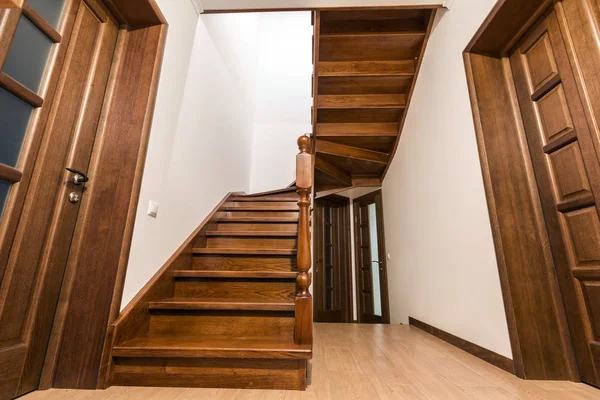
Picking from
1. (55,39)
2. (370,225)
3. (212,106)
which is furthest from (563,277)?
(370,225)

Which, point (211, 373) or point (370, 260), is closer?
point (211, 373)

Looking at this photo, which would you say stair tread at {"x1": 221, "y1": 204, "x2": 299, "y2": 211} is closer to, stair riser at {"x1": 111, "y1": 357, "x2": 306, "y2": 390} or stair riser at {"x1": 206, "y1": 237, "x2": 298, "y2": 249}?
stair riser at {"x1": 206, "y1": 237, "x2": 298, "y2": 249}

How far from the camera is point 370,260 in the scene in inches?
172

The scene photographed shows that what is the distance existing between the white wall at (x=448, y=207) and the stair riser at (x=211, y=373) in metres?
1.10

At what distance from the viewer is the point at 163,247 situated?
5.75ft

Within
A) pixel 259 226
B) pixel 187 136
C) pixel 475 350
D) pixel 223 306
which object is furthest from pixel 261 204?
pixel 475 350

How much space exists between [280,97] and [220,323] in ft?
14.1

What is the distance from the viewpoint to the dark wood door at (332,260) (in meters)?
4.42

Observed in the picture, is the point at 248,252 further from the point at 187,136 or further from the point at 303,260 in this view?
the point at 187,136

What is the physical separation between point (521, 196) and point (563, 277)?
416mm

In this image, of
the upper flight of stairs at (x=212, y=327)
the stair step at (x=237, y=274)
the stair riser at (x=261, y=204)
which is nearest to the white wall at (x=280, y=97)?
the stair riser at (x=261, y=204)

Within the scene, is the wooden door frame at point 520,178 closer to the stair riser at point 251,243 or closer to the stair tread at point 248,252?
Result: the stair tread at point 248,252

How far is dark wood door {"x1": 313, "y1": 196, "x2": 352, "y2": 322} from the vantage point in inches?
174

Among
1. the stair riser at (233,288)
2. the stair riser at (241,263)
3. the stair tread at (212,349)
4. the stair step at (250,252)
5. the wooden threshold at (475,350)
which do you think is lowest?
the wooden threshold at (475,350)
